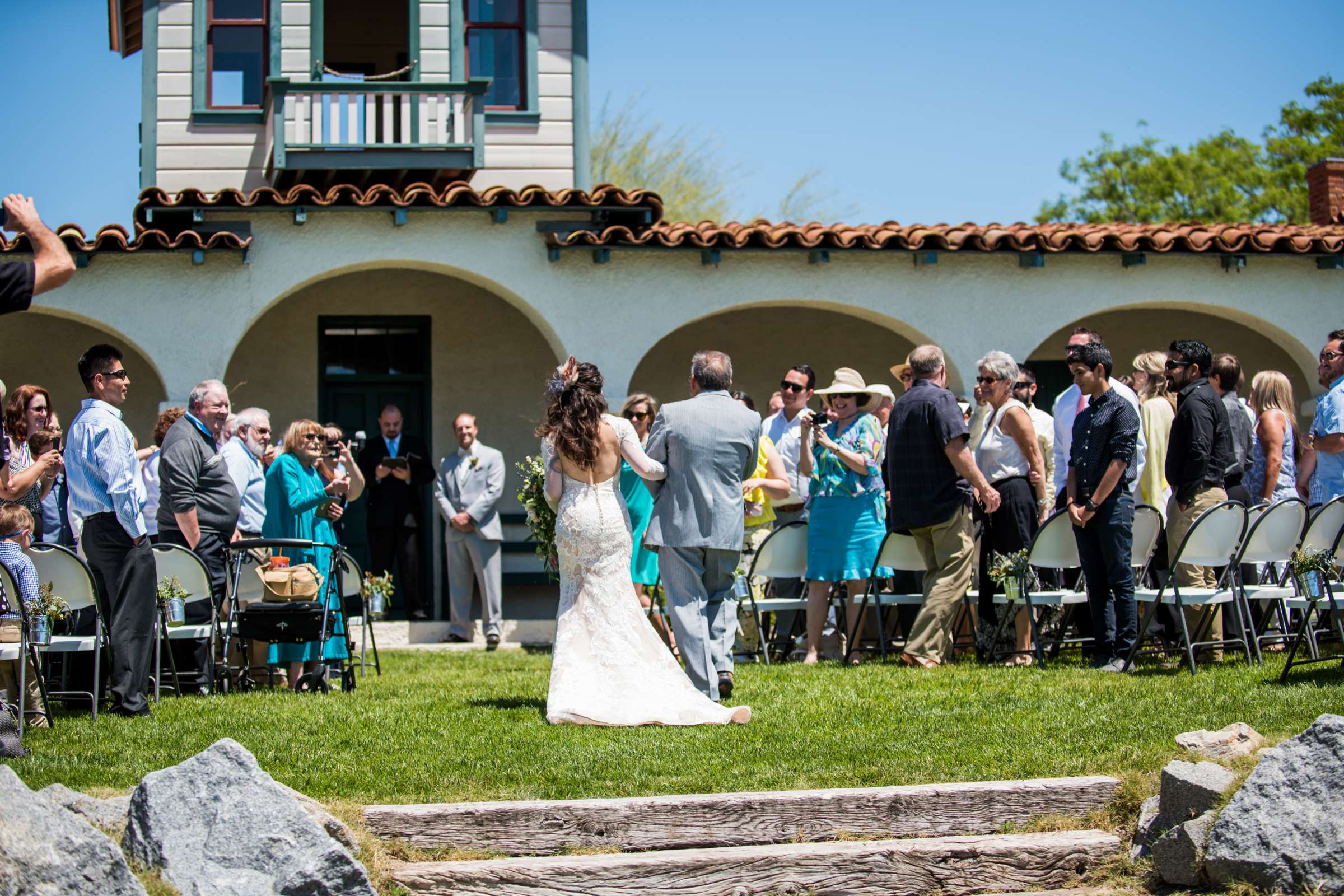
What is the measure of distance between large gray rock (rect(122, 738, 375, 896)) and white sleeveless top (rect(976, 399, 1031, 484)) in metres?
6.06

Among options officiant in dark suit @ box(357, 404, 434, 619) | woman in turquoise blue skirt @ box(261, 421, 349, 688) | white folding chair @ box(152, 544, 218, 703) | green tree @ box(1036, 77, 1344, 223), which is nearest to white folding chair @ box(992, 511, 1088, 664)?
woman in turquoise blue skirt @ box(261, 421, 349, 688)

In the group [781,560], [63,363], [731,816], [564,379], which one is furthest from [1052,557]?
[63,363]

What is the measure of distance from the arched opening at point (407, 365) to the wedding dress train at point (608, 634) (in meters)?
7.41

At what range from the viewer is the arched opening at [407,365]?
1555 centimetres

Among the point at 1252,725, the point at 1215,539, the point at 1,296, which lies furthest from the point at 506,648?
the point at 1,296

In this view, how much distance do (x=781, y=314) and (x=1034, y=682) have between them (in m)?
8.53

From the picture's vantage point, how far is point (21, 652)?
7340 mm

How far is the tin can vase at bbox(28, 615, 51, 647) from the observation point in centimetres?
752

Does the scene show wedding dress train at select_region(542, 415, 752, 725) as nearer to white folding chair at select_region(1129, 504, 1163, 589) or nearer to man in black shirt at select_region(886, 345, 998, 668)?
man in black shirt at select_region(886, 345, 998, 668)

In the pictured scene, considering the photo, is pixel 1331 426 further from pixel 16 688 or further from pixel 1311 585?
pixel 16 688

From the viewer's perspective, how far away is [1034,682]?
8523mm

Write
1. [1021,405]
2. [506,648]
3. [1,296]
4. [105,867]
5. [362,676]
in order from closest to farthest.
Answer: [105,867]
[1,296]
[1021,405]
[362,676]
[506,648]

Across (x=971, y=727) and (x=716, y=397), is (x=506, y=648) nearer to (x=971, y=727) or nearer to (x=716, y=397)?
(x=716, y=397)

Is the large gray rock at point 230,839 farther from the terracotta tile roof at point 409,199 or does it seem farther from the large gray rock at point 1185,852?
the terracotta tile roof at point 409,199
